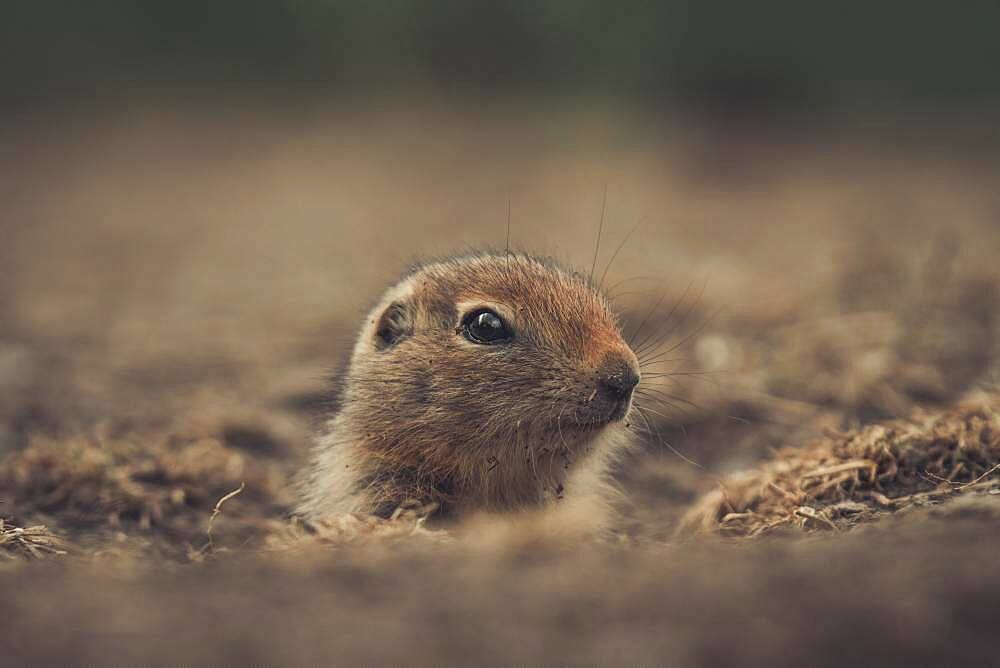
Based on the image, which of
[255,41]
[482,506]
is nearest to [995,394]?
[482,506]

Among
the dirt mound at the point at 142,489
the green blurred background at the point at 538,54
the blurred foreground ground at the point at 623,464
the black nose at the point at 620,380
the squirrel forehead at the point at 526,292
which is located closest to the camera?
the blurred foreground ground at the point at 623,464

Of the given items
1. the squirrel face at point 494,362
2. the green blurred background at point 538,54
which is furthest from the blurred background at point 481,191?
the squirrel face at point 494,362

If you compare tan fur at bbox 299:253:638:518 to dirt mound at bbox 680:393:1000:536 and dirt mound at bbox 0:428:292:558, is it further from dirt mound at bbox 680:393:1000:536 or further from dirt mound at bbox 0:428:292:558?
dirt mound at bbox 680:393:1000:536

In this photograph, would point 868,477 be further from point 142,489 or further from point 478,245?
point 478,245

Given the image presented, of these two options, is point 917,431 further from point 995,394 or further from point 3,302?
point 3,302

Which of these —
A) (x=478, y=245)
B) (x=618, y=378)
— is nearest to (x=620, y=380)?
(x=618, y=378)

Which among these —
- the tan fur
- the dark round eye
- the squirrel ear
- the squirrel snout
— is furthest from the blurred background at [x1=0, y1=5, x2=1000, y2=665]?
the dark round eye

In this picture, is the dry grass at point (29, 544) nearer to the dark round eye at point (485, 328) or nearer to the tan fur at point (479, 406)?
the tan fur at point (479, 406)
